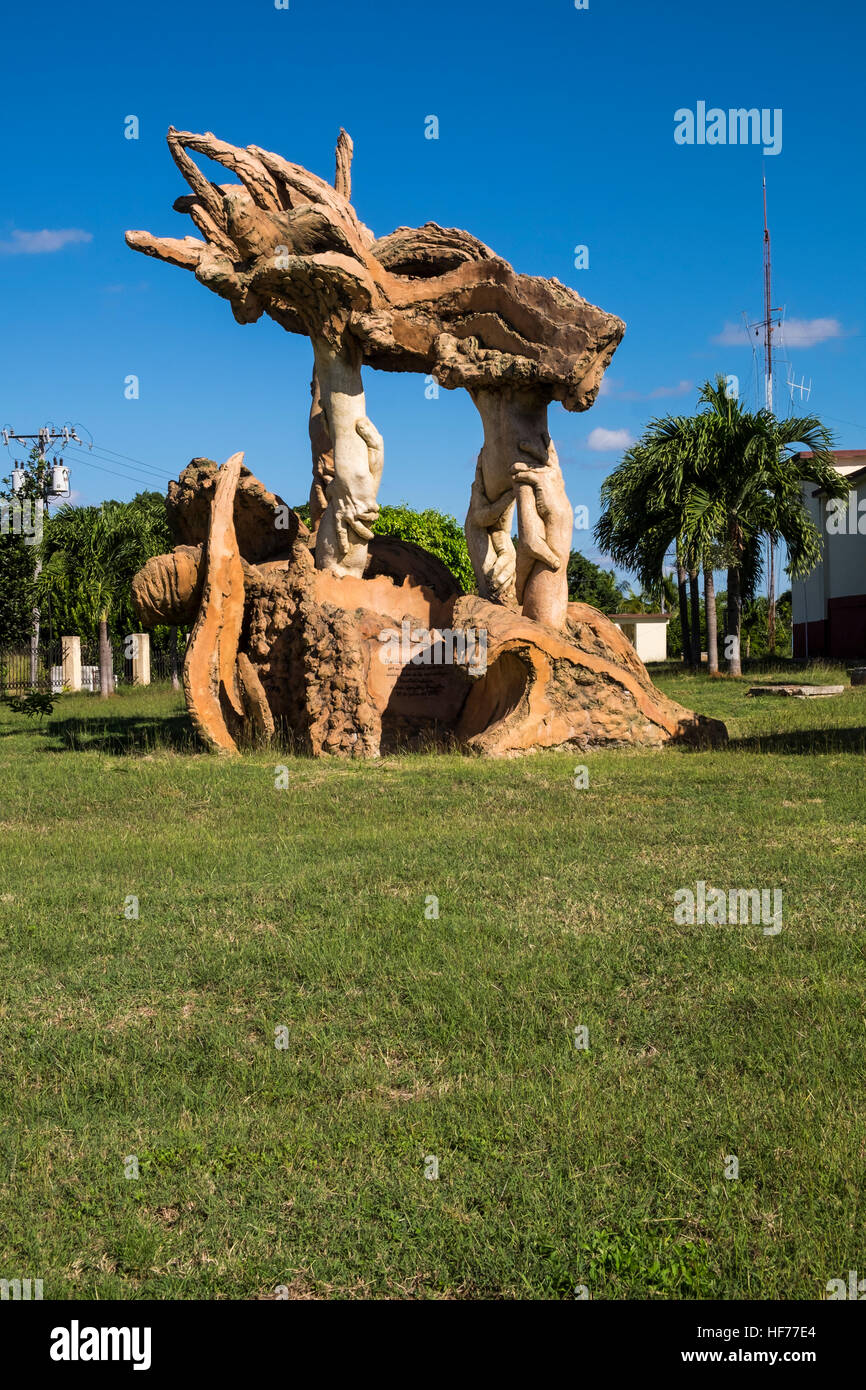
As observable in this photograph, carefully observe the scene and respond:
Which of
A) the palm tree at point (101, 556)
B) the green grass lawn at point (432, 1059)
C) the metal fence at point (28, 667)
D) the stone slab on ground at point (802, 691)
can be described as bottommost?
the green grass lawn at point (432, 1059)

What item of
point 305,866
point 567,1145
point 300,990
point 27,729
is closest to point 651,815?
point 305,866

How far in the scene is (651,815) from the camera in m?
8.76

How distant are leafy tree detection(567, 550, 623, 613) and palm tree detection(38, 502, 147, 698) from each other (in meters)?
35.9

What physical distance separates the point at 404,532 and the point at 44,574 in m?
12.4

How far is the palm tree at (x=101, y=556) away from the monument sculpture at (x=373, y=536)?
19.8 m

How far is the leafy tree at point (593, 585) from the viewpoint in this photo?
66.9 m

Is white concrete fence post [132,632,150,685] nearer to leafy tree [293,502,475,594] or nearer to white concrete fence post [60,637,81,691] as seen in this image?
white concrete fence post [60,637,81,691]

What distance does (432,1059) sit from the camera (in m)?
4.37

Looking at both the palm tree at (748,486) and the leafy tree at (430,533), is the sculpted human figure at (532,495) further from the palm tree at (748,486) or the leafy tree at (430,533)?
the leafy tree at (430,533)

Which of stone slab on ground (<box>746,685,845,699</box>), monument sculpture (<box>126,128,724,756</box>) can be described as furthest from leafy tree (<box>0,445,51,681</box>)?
stone slab on ground (<box>746,685,845,699</box>)

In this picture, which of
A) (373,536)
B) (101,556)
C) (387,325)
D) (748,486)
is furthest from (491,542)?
(101,556)

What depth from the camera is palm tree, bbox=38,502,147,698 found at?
108 feet

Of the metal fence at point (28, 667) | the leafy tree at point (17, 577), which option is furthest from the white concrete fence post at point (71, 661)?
the leafy tree at point (17, 577)
